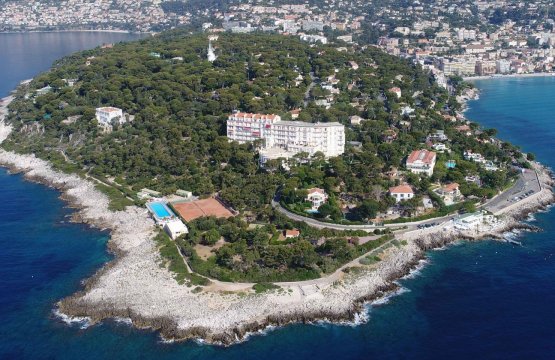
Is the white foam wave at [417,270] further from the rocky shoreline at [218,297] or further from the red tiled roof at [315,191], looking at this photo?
the red tiled roof at [315,191]

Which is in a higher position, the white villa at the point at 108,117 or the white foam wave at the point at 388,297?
the white villa at the point at 108,117

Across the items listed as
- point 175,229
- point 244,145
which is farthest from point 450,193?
point 175,229

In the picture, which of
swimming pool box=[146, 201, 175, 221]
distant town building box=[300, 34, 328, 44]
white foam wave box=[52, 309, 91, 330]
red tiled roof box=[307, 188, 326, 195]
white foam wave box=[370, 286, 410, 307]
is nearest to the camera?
white foam wave box=[52, 309, 91, 330]

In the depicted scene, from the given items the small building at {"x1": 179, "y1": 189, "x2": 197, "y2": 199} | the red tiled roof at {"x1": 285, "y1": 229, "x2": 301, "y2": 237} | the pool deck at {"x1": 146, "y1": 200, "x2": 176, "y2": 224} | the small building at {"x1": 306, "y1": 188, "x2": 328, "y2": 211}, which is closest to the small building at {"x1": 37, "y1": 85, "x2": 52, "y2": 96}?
the small building at {"x1": 179, "y1": 189, "x2": 197, "y2": 199}

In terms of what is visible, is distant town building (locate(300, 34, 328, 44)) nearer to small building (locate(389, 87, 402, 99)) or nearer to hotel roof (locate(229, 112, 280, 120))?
small building (locate(389, 87, 402, 99))

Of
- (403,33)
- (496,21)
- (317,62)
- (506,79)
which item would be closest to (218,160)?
(317,62)

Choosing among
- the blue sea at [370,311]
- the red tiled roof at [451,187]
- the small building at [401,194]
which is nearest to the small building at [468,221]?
the blue sea at [370,311]
